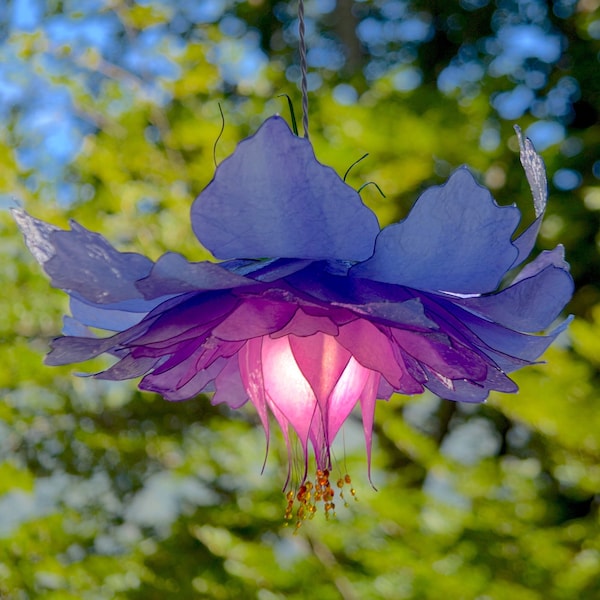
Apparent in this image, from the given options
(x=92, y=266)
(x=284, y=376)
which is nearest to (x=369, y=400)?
(x=284, y=376)

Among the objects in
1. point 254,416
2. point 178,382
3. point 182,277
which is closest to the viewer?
point 182,277

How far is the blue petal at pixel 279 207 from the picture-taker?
29 cm

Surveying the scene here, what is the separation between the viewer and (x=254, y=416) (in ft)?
6.61

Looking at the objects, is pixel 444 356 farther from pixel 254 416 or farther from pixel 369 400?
pixel 254 416

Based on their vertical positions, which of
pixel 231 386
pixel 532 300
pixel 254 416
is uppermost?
pixel 532 300

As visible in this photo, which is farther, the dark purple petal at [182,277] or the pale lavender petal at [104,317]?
the pale lavender petal at [104,317]

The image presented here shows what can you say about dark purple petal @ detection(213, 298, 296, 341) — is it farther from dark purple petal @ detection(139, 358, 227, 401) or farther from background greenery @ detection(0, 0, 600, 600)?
background greenery @ detection(0, 0, 600, 600)

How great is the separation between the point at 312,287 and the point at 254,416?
172 centimetres

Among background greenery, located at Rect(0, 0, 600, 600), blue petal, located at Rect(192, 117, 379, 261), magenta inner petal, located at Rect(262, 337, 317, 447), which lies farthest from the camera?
background greenery, located at Rect(0, 0, 600, 600)

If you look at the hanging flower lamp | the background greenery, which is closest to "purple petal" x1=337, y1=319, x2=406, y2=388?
the hanging flower lamp

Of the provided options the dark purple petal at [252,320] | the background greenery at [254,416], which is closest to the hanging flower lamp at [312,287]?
the dark purple petal at [252,320]

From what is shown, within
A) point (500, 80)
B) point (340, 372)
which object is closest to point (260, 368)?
point (340, 372)

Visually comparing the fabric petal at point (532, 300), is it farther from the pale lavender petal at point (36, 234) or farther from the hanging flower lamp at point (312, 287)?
the pale lavender petal at point (36, 234)

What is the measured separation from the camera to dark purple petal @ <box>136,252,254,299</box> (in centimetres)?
29
